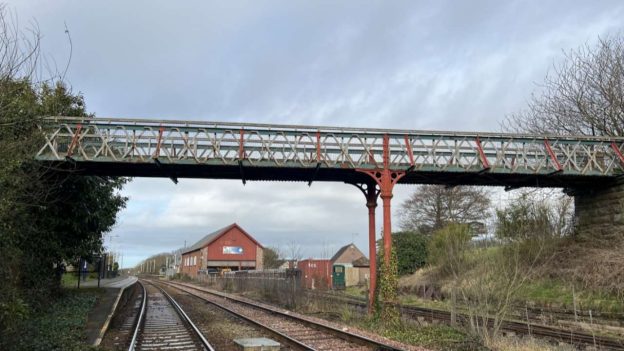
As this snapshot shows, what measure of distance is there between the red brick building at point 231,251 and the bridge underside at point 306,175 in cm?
5331

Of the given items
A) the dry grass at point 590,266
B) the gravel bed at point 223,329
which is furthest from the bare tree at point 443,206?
the gravel bed at point 223,329

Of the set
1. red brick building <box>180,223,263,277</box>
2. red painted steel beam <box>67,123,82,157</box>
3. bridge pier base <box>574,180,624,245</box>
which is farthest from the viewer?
red brick building <box>180,223,263,277</box>

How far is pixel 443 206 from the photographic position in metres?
46.1

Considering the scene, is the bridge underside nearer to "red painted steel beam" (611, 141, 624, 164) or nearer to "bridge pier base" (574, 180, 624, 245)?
"bridge pier base" (574, 180, 624, 245)

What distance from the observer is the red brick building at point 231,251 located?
69.4m

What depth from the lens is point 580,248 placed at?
19.7 metres

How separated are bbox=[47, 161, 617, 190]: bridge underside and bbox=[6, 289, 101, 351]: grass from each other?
468 cm

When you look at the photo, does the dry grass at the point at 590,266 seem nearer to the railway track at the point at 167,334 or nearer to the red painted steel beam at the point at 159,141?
the railway track at the point at 167,334

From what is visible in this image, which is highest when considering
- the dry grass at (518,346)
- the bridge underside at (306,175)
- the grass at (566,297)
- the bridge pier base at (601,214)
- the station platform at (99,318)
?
the bridge underside at (306,175)

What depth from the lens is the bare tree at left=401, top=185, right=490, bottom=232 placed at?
4438 cm

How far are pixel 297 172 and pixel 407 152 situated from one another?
3902mm

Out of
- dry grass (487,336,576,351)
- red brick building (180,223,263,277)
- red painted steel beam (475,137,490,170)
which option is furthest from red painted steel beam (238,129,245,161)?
red brick building (180,223,263,277)

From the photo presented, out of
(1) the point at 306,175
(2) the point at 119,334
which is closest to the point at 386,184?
(1) the point at 306,175

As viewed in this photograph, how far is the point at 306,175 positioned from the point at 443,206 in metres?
31.3
